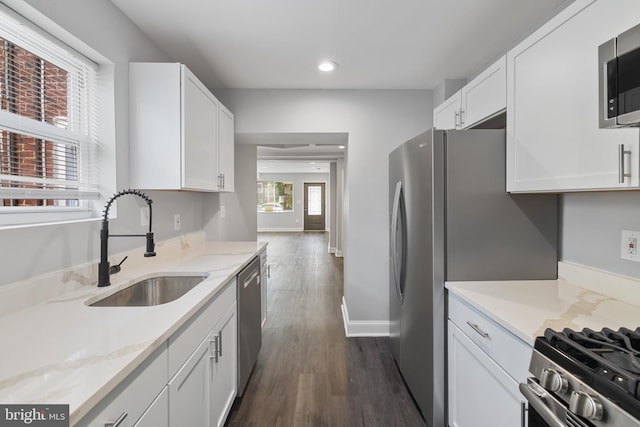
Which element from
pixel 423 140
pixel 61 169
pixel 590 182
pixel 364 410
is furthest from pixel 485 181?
pixel 61 169

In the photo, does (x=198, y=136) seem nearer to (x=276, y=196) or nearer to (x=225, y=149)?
(x=225, y=149)

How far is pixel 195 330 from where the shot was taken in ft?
4.26

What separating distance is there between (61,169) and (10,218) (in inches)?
15.2

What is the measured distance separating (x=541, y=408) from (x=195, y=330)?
4.18ft

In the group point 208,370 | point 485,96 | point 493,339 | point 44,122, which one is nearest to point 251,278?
point 208,370

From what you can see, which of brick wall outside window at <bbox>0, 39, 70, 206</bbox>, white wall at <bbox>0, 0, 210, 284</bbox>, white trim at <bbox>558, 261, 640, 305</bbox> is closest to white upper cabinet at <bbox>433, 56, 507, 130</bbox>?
white trim at <bbox>558, 261, 640, 305</bbox>

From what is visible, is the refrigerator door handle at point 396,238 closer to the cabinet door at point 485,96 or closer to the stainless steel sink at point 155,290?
the cabinet door at point 485,96

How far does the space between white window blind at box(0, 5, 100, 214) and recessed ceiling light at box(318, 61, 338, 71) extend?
1.56 meters

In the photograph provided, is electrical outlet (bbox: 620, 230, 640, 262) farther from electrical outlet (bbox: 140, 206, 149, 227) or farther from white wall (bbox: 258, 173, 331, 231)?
white wall (bbox: 258, 173, 331, 231)

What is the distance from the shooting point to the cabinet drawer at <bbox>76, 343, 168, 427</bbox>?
2.37 ft

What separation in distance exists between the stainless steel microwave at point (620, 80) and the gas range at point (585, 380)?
0.66 meters

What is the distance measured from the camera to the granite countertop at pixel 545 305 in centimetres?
113

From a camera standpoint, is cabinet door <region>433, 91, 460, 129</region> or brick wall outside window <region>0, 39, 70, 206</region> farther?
cabinet door <region>433, 91, 460, 129</region>

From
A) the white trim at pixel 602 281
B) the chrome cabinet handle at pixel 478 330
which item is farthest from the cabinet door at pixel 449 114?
the chrome cabinet handle at pixel 478 330
